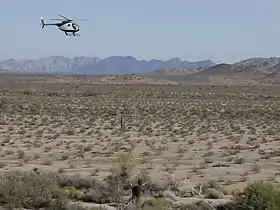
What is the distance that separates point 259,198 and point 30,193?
242 inches

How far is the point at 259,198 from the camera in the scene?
1522cm

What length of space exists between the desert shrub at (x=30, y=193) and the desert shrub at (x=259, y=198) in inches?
177

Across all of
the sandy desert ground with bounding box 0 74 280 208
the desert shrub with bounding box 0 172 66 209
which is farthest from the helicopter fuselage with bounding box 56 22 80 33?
the desert shrub with bounding box 0 172 66 209

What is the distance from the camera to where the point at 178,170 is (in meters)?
26.5

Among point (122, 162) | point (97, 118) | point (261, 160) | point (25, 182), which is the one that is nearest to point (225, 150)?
point (261, 160)

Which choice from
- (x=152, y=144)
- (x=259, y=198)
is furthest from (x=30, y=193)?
(x=152, y=144)

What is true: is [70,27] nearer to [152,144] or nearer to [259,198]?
[152,144]

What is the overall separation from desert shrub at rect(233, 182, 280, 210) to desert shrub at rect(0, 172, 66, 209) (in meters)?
4.51

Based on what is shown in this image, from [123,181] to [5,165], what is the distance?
405 inches

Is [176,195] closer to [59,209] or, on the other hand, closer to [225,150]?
[59,209]

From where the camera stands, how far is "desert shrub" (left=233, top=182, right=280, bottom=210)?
1497 centimetres

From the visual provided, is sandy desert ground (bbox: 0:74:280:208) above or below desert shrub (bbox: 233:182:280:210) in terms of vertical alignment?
below

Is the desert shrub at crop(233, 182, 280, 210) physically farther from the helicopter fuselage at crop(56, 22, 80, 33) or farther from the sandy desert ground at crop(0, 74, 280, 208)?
the helicopter fuselage at crop(56, 22, 80, 33)

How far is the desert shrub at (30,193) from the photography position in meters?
17.0
